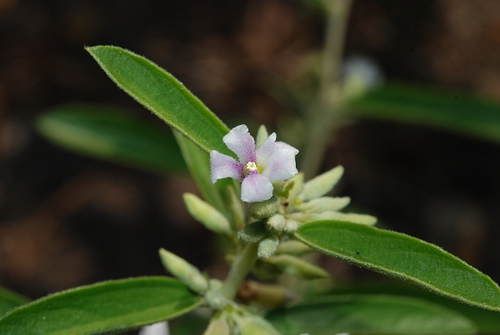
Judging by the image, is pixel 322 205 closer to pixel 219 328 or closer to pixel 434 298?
pixel 219 328

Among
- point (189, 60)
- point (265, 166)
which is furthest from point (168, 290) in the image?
point (189, 60)

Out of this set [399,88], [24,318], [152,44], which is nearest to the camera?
[24,318]

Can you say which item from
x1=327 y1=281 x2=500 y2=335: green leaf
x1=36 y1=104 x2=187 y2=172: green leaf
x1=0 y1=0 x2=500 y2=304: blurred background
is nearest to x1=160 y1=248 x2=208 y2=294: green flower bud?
x1=327 y1=281 x2=500 y2=335: green leaf

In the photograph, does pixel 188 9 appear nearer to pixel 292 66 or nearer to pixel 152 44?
pixel 152 44

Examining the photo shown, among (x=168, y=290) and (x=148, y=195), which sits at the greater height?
(x=148, y=195)

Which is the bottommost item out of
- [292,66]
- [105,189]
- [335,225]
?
[335,225]

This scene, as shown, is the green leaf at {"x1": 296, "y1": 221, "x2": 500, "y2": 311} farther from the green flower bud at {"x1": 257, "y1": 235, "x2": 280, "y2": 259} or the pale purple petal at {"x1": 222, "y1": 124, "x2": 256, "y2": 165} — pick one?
the pale purple petal at {"x1": 222, "y1": 124, "x2": 256, "y2": 165}
